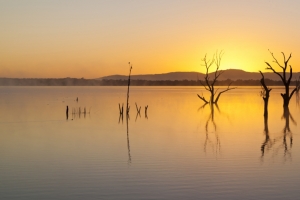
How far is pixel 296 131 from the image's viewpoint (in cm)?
1761

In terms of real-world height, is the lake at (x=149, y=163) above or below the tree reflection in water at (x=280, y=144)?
below

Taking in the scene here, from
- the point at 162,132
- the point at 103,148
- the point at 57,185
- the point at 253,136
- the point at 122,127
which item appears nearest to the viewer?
the point at 57,185

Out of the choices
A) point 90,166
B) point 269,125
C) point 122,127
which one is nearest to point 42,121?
point 122,127

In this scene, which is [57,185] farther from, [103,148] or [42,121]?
[42,121]

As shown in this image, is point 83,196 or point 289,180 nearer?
point 83,196

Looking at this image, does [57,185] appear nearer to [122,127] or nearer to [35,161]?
[35,161]

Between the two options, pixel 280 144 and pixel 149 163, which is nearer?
pixel 149 163

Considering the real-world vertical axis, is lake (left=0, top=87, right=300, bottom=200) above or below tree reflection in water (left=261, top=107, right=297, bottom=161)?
below

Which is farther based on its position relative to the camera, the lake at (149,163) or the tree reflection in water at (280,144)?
the tree reflection in water at (280,144)

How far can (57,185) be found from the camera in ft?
27.6

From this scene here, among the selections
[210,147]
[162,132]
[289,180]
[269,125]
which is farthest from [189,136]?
[289,180]

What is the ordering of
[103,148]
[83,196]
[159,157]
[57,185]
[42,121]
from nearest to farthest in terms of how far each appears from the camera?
[83,196] → [57,185] → [159,157] → [103,148] → [42,121]

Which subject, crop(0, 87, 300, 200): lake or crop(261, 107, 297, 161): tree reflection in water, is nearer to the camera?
crop(0, 87, 300, 200): lake

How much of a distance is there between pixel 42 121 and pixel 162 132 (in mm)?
7584
